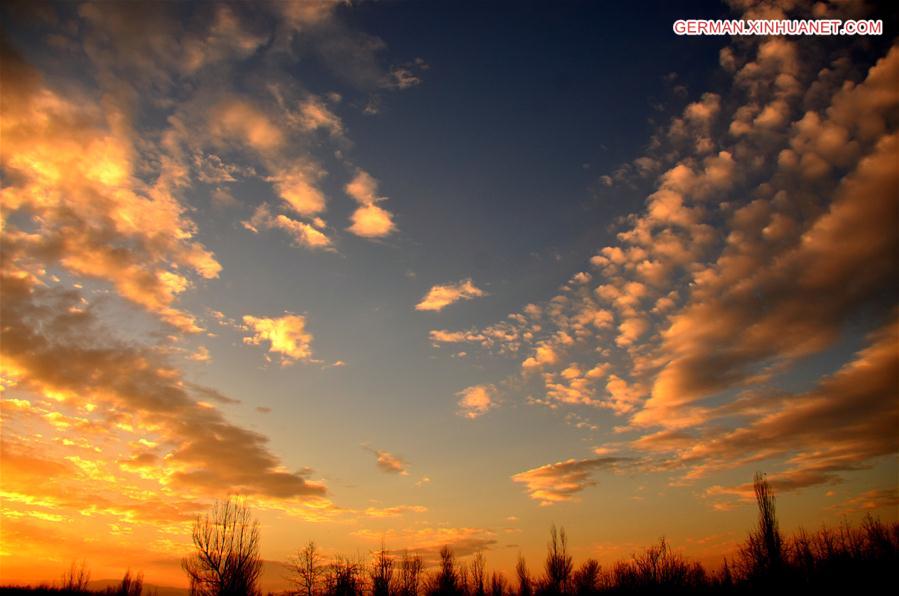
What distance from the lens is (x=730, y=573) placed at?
49.9m

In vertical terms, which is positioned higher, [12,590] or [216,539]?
[216,539]

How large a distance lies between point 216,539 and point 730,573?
47457 millimetres

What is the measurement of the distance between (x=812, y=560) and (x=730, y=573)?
33.0 feet

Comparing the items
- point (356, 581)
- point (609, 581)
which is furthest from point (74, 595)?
point (609, 581)

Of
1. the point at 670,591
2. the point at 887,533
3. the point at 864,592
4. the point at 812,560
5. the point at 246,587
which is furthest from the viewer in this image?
the point at 670,591

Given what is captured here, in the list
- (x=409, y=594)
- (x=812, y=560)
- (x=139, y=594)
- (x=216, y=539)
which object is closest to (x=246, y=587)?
(x=216, y=539)

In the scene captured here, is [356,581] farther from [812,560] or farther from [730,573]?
[812,560]

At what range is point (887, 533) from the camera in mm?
39188

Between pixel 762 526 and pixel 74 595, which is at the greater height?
pixel 762 526

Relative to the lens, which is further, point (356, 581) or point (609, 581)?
point (609, 581)

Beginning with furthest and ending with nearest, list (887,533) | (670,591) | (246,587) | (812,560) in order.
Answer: (670,591), (812,560), (887,533), (246,587)

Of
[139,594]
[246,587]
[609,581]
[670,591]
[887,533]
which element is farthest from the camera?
[609,581]

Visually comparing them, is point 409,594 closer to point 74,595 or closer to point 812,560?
point 74,595

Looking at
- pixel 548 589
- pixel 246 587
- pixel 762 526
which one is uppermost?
pixel 762 526
